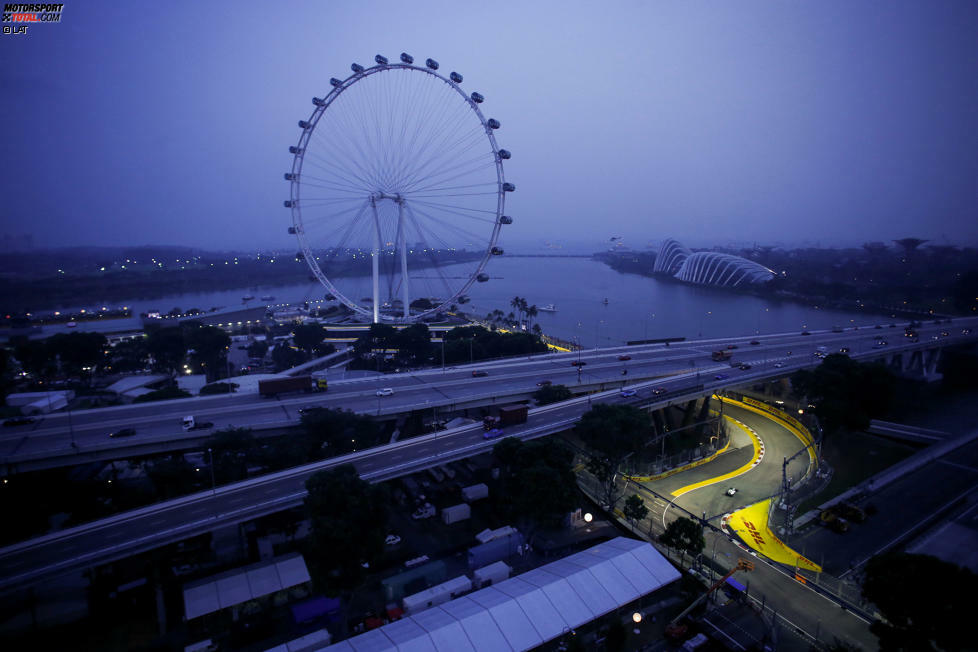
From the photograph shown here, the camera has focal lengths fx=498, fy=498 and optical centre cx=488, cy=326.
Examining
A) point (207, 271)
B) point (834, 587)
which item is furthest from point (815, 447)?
point (207, 271)

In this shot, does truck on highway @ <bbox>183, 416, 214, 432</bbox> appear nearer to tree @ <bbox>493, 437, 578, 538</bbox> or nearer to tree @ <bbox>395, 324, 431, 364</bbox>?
tree @ <bbox>493, 437, 578, 538</bbox>

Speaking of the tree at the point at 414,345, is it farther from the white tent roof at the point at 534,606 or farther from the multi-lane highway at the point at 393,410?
the white tent roof at the point at 534,606

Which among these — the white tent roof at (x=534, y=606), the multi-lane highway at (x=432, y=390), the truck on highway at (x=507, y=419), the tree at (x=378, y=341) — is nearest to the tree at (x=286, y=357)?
the tree at (x=378, y=341)

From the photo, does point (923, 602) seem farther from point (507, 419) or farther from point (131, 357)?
point (131, 357)

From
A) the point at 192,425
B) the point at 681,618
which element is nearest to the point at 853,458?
the point at 681,618

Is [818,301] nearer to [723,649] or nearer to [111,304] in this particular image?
[723,649]

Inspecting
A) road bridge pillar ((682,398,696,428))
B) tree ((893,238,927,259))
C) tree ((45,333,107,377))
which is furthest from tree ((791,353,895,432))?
tree ((893,238,927,259))
